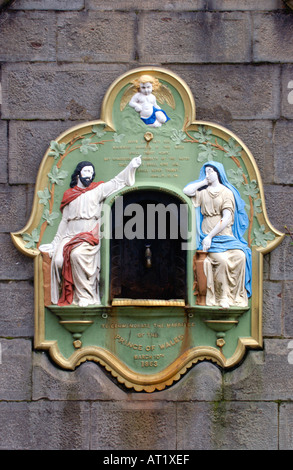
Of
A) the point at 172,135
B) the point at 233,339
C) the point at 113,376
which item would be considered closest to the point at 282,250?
the point at 233,339

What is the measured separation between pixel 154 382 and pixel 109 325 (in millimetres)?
762

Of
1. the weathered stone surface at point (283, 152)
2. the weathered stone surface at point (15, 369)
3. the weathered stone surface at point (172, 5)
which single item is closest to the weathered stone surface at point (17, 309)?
the weathered stone surface at point (15, 369)

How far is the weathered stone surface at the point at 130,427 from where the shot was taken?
719cm

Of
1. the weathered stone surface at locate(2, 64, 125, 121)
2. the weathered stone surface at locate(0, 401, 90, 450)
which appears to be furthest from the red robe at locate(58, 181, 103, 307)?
the weathered stone surface at locate(0, 401, 90, 450)

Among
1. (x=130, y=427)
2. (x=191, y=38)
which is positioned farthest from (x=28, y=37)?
(x=130, y=427)

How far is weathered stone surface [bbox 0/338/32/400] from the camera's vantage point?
23.7 feet

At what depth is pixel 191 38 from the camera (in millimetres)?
7480

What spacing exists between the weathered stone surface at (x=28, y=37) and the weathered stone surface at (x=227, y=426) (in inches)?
161

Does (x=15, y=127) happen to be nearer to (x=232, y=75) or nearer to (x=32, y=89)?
(x=32, y=89)

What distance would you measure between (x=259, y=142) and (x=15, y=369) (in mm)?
3588

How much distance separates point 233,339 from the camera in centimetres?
728

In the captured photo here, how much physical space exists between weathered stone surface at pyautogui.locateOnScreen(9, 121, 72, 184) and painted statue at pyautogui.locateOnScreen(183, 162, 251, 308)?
1.58 m

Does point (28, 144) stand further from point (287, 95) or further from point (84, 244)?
point (287, 95)

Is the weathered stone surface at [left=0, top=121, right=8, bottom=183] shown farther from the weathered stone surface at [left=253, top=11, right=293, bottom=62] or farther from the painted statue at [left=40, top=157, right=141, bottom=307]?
the weathered stone surface at [left=253, top=11, right=293, bottom=62]
